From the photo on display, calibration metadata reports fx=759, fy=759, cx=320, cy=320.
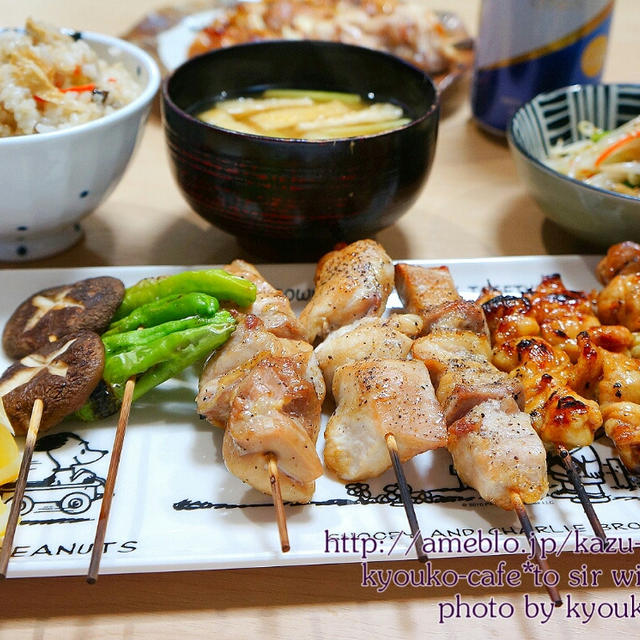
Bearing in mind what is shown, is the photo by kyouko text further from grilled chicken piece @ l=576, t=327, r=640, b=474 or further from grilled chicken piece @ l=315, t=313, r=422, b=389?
grilled chicken piece @ l=315, t=313, r=422, b=389

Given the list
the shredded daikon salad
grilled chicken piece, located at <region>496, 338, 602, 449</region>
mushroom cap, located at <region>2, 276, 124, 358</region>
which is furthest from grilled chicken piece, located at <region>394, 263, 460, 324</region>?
the shredded daikon salad

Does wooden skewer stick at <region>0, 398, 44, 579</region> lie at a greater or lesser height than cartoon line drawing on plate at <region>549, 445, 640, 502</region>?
greater

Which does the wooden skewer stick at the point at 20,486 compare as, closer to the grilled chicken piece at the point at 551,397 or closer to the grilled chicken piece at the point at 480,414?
the grilled chicken piece at the point at 480,414

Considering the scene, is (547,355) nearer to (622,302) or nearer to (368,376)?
(622,302)

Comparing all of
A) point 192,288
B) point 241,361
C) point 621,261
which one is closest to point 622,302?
point 621,261

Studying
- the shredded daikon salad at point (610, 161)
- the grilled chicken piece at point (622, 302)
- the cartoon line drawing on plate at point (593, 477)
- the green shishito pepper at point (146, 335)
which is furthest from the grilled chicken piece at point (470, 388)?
the shredded daikon salad at point (610, 161)

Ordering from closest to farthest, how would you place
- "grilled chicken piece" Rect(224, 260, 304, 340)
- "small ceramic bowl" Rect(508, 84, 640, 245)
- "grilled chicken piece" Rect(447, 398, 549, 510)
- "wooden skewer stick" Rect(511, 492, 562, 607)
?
"wooden skewer stick" Rect(511, 492, 562, 607) < "grilled chicken piece" Rect(447, 398, 549, 510) < "grilled chicken piece" Rect(224, 260, 304, 340) < "small ceramic bowl" Rect(508, 84, 640, 245)
